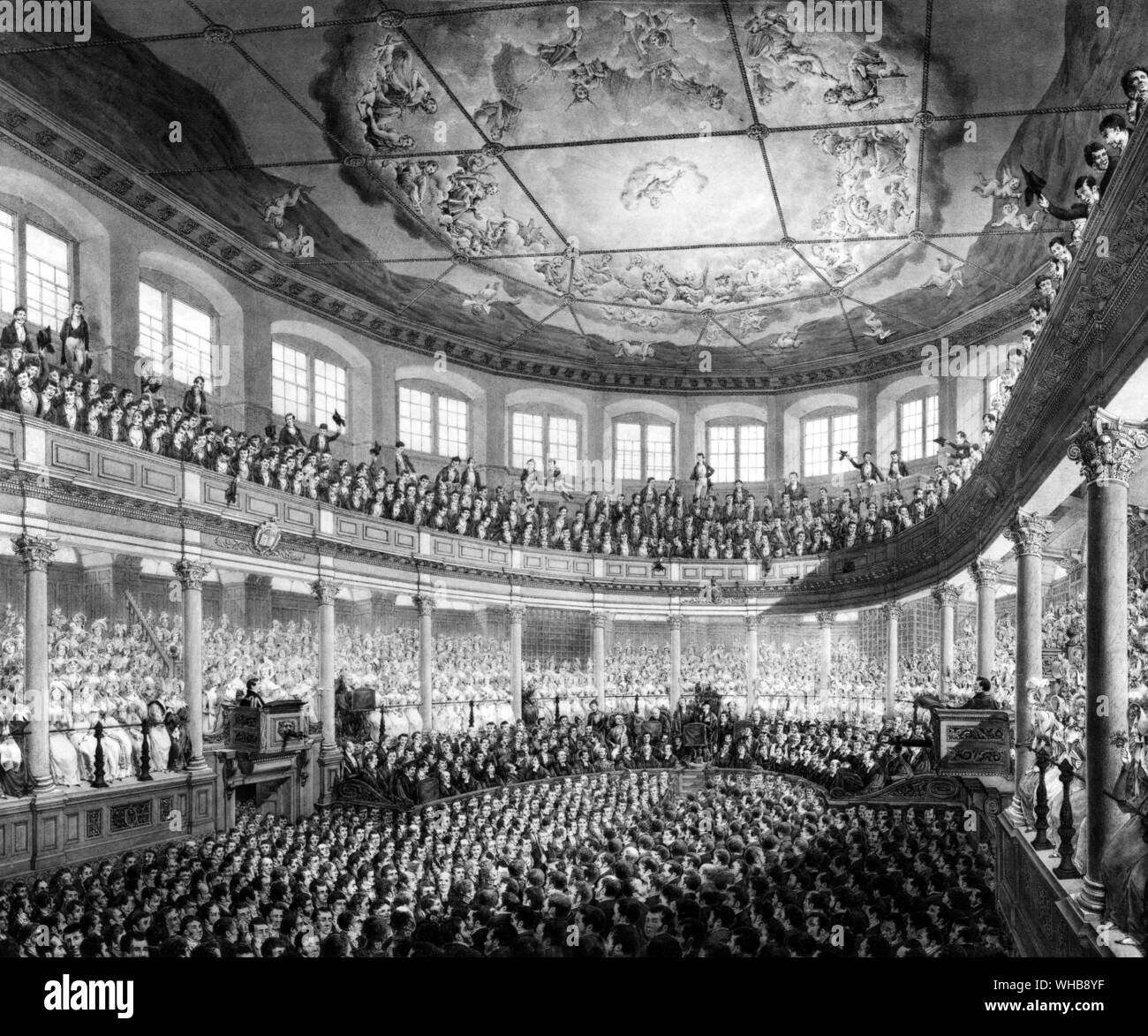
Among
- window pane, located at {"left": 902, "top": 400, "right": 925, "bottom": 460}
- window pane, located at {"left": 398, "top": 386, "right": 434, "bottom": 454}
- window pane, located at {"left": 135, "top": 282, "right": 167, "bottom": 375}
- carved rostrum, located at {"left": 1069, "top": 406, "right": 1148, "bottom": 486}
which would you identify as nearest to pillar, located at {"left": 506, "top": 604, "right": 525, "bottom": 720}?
window pane, located at {"left": 398, "top": 386, "right": 434, "bottom": 454}

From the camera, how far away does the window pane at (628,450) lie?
113ft

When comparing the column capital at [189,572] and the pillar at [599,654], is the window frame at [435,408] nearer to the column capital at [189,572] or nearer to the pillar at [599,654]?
the pillar at [599,654]

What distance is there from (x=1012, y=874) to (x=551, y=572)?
18441 mm

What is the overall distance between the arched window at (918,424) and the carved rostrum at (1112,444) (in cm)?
2040

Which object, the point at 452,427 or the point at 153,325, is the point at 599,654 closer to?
the point at 452,427

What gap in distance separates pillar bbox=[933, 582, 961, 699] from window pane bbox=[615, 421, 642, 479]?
12775mm

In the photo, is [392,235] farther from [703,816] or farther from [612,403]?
[703,816]

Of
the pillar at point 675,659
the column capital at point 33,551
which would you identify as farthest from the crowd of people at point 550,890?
the pillar at point 675,659

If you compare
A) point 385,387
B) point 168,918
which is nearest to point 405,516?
point 385,387

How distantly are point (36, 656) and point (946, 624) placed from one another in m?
18.6

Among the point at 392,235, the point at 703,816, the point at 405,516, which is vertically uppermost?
the point at 392,235

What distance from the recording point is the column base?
29.1 ft

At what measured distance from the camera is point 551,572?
29.8 meters

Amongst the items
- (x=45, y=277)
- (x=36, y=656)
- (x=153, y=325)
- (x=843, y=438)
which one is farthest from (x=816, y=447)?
(x=36, y=656)
